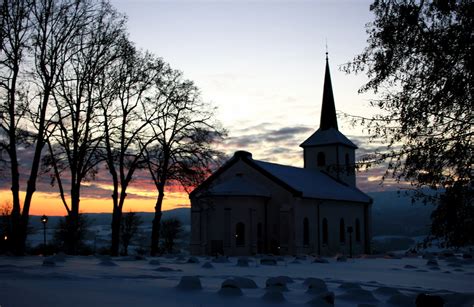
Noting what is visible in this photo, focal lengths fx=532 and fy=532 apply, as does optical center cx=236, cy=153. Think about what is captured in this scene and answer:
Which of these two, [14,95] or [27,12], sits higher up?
[27,12]

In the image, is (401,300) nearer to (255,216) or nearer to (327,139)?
(255,216)

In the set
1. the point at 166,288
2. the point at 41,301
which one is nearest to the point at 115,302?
the point at 41,301

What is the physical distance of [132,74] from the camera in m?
31.1

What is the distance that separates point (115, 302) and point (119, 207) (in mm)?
22464

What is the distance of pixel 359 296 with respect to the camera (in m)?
11.9

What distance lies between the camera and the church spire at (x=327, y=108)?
58750mm

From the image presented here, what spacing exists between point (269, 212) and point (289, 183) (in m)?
2.85

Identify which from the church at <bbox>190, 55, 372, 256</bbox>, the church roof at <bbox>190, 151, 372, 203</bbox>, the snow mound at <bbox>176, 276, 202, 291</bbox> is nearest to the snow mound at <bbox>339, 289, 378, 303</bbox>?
the snow mound at <bbox>176, 276, 202, 291</bbox>

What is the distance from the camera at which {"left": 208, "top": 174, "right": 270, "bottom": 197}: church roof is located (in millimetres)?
40162

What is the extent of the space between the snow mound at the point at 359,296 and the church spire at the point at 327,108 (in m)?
47.1

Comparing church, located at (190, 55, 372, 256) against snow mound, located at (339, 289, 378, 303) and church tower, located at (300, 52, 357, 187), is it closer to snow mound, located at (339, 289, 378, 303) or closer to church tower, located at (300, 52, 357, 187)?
church tower, located at (300, 52, 357, 187)

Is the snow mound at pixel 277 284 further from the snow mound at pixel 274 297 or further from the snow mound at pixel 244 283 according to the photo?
the snow mound at pixel 274 297

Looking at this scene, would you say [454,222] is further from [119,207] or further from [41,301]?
[119,207]

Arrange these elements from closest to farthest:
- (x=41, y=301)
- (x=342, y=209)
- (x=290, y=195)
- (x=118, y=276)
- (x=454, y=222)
Result: (x=41, y=301) → (x=454, y=222) → (x=118, y=276) → (x=290, y=195) → (x=342, y=209)
